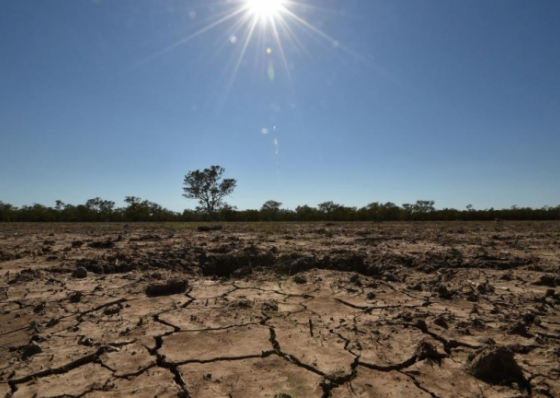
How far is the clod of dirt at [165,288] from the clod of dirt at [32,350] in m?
1.29

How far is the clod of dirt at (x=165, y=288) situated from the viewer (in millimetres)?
3449

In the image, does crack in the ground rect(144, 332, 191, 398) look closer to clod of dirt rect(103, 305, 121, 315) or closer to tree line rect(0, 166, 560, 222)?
clod of dirt rect(103, 305, 121, 315)

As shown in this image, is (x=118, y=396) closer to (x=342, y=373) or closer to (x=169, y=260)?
(x=342, y=373)

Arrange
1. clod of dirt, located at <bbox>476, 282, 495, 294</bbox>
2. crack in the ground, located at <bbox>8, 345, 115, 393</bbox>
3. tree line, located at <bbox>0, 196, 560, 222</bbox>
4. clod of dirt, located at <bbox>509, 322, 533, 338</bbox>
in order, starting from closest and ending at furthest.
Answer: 1. crack in the ground, located at <bbox>8, 345, 115, 393</bbox>
2. clod of dirt, located at <bbox>509, 322, 533, 338</bbox>
3. clod of dirt, located at <bbox>476, 282, 495, 294</bbox>
4. tree line, located at <bbox>0, 196, 560, 222</bbox>

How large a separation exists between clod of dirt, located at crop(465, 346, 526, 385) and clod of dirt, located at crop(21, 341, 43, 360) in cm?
267

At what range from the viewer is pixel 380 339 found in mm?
2344

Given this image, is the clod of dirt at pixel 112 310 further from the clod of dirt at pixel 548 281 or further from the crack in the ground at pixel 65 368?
the clod of dirt at pixel 548 281

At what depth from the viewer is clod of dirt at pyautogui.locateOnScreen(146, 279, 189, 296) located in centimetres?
345

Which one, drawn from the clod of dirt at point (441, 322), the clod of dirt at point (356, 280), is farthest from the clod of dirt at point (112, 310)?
the clod of dirt at point (441, 322)

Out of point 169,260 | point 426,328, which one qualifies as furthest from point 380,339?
point 169,260

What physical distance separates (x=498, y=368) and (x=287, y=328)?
1362 millimetres

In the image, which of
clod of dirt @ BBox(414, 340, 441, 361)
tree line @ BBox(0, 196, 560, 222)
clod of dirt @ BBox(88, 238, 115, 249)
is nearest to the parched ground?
clod of dirt @ BBox(414, 340, 441, 361)

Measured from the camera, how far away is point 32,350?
6.97 feet

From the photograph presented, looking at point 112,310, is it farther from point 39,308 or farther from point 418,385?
point 418,385
